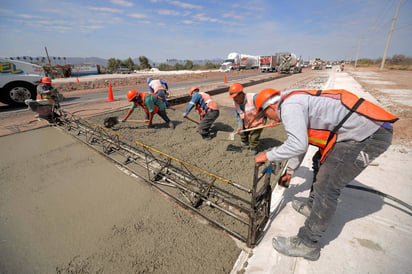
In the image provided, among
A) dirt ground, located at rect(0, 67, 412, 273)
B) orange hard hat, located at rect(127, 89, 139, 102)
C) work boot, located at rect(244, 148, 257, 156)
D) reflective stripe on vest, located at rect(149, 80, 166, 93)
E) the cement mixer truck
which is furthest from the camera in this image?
the cement mixer truck

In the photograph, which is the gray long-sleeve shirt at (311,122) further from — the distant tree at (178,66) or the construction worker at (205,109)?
the distant tree at (178,66)

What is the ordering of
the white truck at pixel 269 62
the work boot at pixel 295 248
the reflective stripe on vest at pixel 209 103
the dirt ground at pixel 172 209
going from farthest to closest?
the white truck at pixel 269 62, the reflective stripe on vest at pixel 209 103, the dirt ground at pixel 172 209, the work boot at pixel 295 248

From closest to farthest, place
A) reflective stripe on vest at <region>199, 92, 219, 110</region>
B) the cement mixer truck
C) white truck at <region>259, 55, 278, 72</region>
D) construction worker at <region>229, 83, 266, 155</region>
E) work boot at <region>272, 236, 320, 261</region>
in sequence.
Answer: work boot at <region>272, 236, 320, 261</region> < construction worker at <region>229, 83, 266, 155</region> < reflective stripe on vest at <region>199, 92, 219, 110</region> < the cement mixer truck < white truck at <region>259, 55, 278, 72</region>

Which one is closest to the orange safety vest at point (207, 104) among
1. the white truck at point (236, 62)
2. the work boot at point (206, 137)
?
the work boot at point (206, 137)

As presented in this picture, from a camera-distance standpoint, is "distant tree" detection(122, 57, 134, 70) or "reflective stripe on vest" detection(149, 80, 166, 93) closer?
"reflective stripe on vest" detection(149, 80, 166, 93)

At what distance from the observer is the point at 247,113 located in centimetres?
378

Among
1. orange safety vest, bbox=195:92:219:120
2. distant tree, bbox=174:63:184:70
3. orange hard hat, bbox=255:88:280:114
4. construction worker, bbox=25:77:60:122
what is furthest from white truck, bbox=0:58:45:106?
distant tree, bbox=174:63:184:70

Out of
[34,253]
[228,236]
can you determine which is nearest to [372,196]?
[228,236]

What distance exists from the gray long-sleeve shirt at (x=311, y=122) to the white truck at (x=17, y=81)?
10.1m

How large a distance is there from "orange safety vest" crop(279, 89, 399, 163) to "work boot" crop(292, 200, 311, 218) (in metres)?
0.80

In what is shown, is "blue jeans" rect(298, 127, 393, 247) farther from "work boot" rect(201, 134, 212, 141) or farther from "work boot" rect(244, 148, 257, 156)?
"work boot" rect(201, 134, 212, 141)

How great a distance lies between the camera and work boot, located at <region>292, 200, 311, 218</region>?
84.2 inches

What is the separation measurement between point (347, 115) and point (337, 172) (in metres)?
0.48

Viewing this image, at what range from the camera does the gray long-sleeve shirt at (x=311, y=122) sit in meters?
1.42
